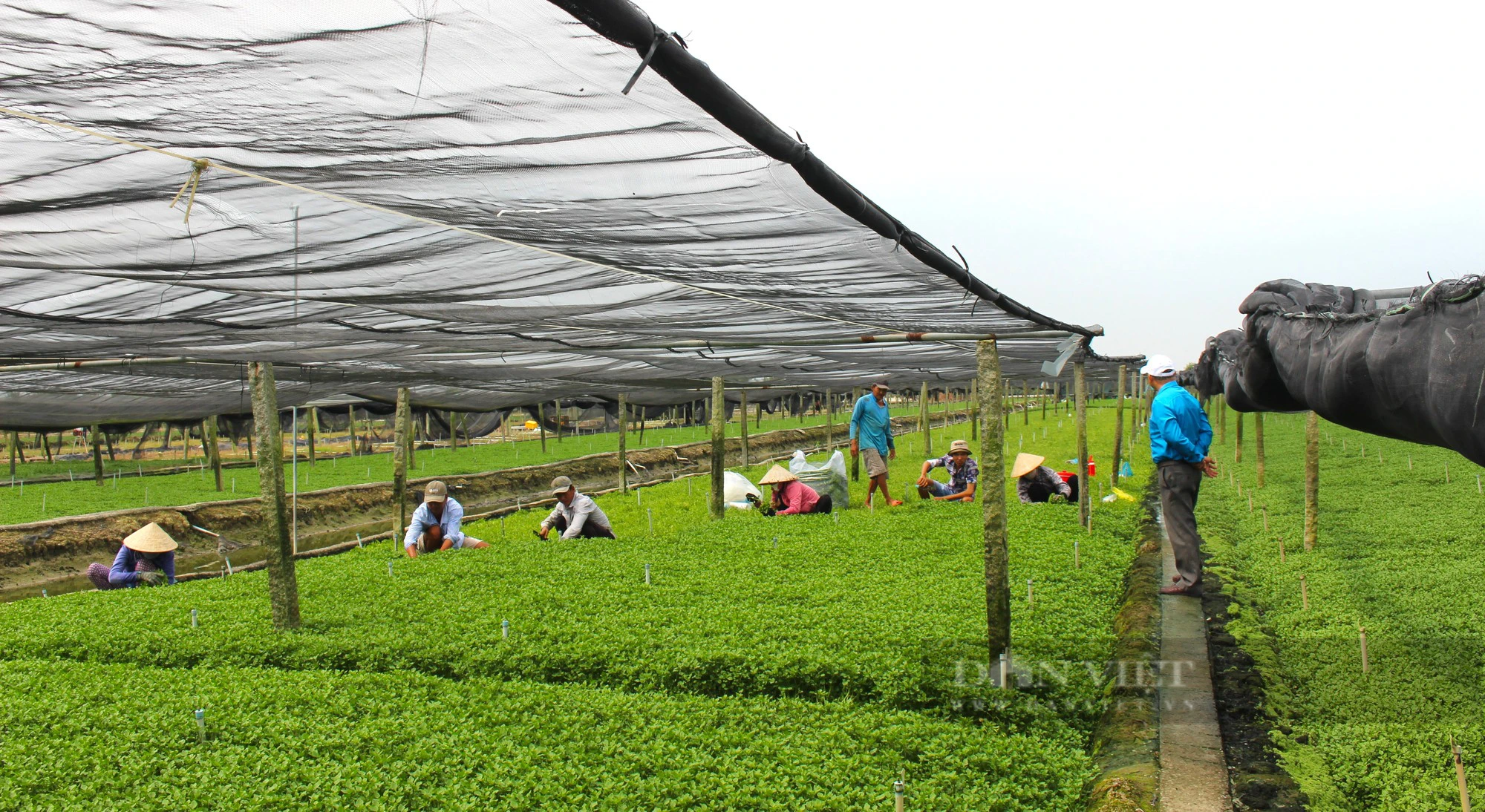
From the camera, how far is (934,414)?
48.7m

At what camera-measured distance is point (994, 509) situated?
4.58 metres

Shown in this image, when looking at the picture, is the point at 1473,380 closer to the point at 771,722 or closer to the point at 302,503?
the point at 771,722

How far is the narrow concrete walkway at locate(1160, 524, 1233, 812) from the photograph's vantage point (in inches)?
129

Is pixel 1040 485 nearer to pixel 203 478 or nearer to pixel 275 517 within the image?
pixel 275 517

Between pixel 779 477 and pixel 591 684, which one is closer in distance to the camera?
pixel 591 684

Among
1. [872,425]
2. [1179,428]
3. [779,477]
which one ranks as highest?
[1179,428]

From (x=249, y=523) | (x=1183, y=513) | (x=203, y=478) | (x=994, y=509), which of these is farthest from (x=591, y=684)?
(x=203, y=478)

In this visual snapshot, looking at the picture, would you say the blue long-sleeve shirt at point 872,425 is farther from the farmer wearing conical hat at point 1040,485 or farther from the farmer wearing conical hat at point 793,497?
the farmer wearing conical hat at point 1040,485

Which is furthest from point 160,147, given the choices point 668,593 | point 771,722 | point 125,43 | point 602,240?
point 668,593

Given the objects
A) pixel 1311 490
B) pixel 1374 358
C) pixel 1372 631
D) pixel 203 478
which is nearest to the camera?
pixel 1374 358

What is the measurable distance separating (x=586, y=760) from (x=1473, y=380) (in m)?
3.21

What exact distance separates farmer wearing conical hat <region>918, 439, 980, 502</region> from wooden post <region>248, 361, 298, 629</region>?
292 inches

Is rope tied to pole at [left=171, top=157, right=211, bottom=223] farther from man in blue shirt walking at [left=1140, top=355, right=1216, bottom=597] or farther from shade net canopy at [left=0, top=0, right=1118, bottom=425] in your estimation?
man in blue shirt walking at [left=1140, top=355, right=1216, bottom=597]

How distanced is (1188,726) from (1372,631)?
1678 millimetres
